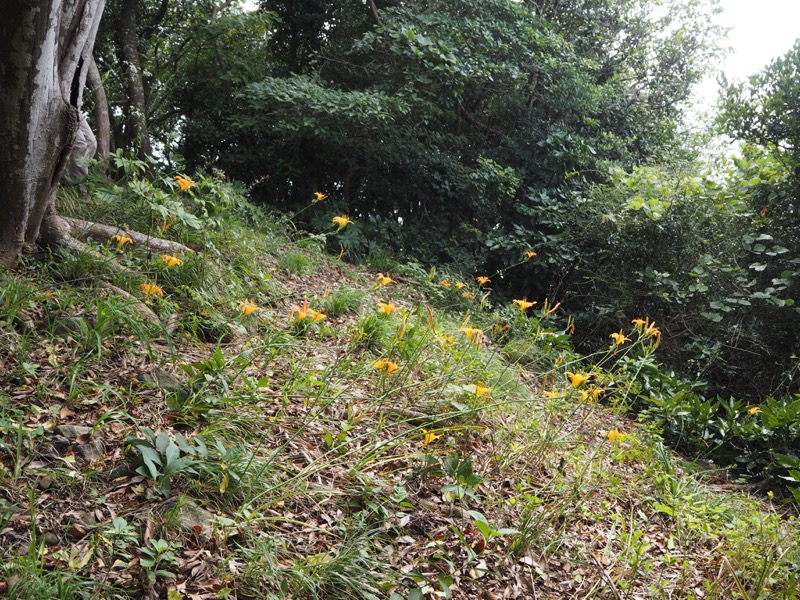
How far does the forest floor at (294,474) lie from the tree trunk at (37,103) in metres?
0.26

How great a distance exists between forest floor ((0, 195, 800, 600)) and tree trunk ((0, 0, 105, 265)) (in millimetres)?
264

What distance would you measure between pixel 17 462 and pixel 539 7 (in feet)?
28.4

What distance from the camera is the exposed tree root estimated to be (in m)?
3.56

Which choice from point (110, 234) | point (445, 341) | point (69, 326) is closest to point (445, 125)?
point (445, 341)

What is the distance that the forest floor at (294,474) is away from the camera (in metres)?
1.88

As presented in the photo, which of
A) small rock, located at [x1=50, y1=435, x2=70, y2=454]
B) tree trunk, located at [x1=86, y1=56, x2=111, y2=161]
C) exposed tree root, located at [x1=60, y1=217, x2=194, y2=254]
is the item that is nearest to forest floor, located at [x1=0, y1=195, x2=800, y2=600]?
small rock, located at [x1=50, y1=435, x2=70, y2=454]

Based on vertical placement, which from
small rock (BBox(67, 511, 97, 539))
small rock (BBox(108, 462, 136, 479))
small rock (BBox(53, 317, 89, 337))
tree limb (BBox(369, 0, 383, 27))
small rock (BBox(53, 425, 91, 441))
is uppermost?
tree limb (BBox(369, 0, 383, 27))

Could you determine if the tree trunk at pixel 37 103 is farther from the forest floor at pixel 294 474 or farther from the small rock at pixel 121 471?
the small rock at pixel 121 471

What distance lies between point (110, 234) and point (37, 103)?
0.90 meters

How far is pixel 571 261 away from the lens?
23.2ft

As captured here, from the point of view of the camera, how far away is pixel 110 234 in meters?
3.63

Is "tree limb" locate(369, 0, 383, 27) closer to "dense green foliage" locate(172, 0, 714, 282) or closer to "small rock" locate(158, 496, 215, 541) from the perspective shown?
"dense green foliage" locate(172, 0, 714, 282)

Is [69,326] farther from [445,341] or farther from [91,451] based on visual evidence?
[445,341]

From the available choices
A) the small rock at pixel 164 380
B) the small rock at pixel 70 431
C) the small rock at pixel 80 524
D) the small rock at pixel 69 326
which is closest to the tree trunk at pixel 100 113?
the small rock at pixel 69 326
